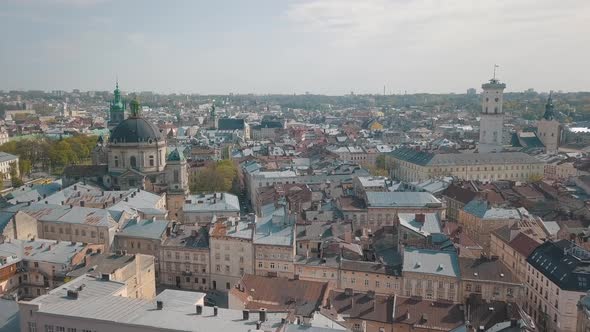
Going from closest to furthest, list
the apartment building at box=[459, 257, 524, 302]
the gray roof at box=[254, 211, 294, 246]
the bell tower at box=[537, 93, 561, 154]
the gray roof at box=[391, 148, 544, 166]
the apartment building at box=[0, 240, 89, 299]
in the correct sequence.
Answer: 1. the apartment building at box=[459, 257, 524, 302]
2. the apartment building at box=[0, 240, 89, 299]
3. the gray roof at box=[254, 211, 294, 246]
4. the gray roof at box=[391, 148, 544, 166]
5. the bell tower at box=[537, 93, 561, 154]

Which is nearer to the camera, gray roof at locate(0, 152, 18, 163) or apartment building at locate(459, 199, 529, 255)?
apartment building at locate(459, 199, 529, 255)

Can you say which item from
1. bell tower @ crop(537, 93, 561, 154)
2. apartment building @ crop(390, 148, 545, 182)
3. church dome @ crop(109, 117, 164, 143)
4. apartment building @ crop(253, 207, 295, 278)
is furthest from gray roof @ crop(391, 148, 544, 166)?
apartment building @ crop(253, 207, 295, 278)

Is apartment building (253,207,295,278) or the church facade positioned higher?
the church facade

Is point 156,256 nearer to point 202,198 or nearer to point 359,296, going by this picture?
point 202,198

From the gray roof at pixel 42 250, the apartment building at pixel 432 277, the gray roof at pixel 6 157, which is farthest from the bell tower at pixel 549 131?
the gray roof at pixel 6 157

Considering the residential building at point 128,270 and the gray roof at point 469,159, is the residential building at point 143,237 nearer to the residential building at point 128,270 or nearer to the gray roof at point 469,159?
the residential building at point 128,270

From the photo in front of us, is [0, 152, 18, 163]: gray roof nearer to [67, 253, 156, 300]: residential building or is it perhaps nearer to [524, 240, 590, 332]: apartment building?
[67, 253, 156, 300]: residential building

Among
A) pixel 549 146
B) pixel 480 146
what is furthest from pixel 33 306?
pixel 549 146
